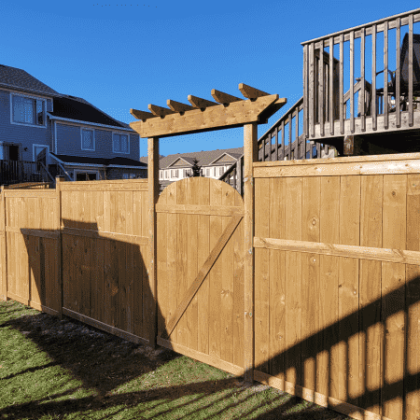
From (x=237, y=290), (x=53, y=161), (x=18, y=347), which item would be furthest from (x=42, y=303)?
(x=53, y=161)

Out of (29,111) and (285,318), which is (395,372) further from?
(29,111)

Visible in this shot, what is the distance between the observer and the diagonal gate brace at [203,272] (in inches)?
170

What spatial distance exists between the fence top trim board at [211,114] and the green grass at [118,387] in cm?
304

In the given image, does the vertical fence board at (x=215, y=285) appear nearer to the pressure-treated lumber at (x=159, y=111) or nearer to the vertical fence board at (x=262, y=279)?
the vertical fence board at (x=262, y=279)

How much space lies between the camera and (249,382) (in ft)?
13.9

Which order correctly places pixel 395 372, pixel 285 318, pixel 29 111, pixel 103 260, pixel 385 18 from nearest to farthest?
pixel 395 372 → pixel 285 318 → pixel 385 18 → pixel 103 260 → pixel 29 111

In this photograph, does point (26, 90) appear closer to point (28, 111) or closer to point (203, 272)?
point (28, 111)

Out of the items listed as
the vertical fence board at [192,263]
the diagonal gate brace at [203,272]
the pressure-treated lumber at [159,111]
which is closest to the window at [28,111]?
the pressure-treated lumber at [159,111]

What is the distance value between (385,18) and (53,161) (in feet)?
72.6

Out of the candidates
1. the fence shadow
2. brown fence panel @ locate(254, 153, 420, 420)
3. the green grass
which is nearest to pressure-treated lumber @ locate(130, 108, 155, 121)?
the fence shadow

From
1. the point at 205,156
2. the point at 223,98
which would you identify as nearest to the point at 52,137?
the point at 223,98

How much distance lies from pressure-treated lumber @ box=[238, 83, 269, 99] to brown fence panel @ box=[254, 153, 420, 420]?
0.79 m

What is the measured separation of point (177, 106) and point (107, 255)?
2.68 m

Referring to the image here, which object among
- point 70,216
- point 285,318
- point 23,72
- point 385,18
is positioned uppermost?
point 23,72
